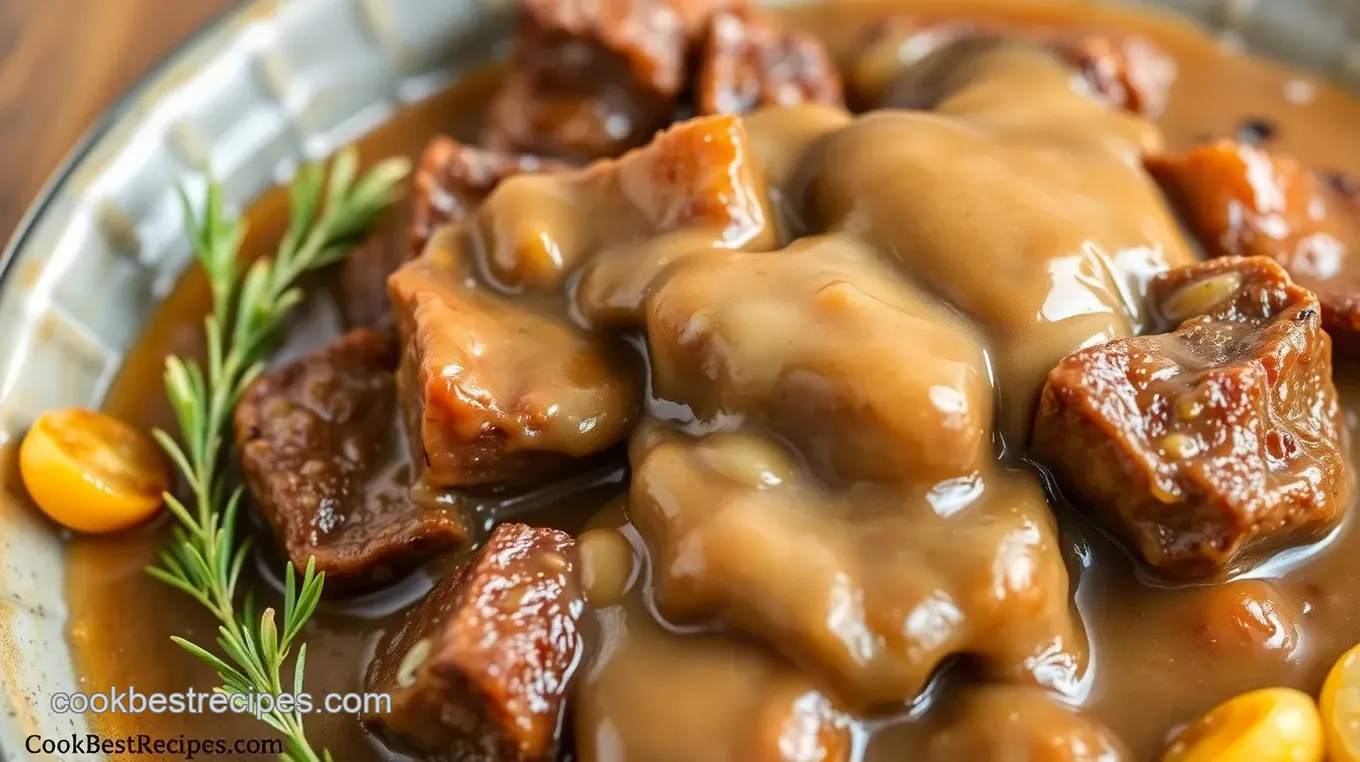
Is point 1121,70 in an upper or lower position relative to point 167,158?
lower

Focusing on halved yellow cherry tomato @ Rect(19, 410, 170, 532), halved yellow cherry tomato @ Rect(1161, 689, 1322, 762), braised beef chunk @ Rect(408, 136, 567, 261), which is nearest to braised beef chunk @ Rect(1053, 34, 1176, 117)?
braised beef chunk @ Rect(408, 136, 567, 261)

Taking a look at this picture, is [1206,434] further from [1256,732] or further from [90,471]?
[90,471]

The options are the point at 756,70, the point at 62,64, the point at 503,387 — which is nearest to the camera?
the point at 503,387

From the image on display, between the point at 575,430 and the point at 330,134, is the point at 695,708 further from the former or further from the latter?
the point at 330,134

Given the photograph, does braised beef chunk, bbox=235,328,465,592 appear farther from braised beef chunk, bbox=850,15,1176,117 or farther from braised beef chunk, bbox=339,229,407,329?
braised beef chunk, bbox=850,15,1176,117

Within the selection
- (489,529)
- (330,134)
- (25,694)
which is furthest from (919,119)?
(25,694)

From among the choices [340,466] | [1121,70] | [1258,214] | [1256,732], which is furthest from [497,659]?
[1121,70]

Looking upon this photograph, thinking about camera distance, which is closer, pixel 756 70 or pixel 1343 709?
pixel 1343 709
